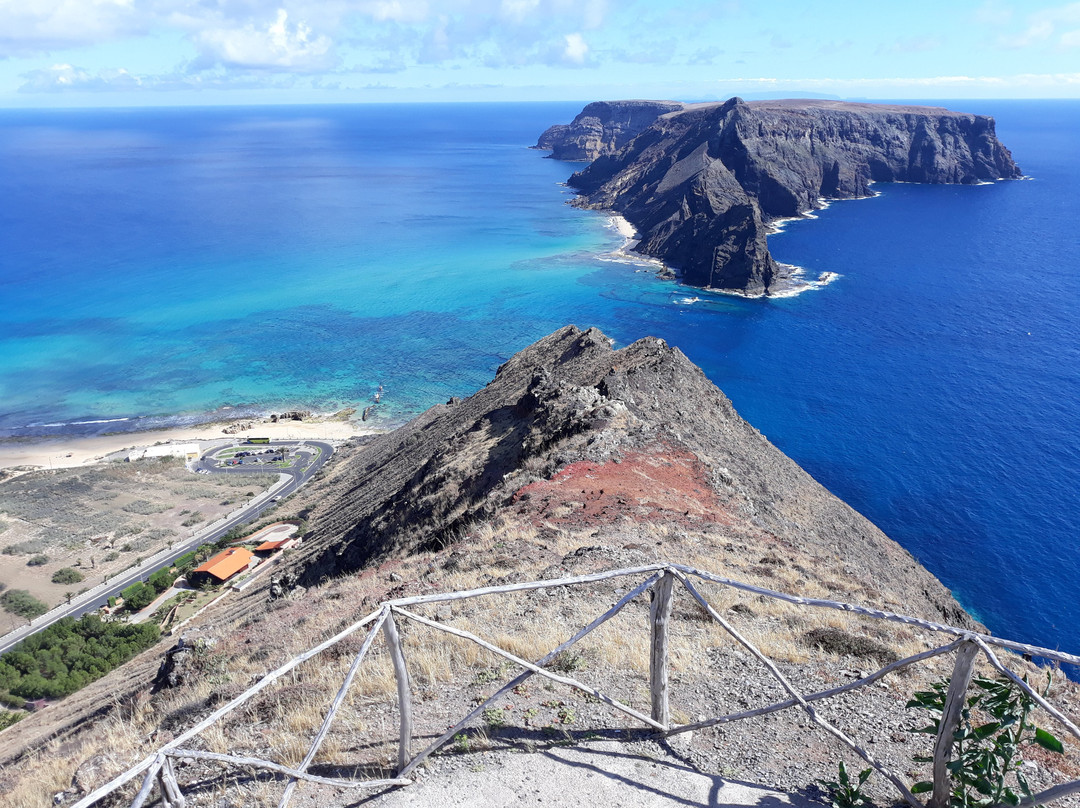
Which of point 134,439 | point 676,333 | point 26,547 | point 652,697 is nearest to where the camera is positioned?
point 652,697

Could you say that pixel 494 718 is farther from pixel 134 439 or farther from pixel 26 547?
pixel 134 439

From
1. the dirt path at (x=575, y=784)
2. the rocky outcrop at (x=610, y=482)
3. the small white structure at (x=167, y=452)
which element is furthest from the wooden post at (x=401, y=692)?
the small white structure at (x=167, y=452)

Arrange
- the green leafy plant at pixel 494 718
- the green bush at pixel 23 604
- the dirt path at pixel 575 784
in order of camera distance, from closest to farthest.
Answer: the dirt path at pixel 575 784, the green leafy plant at pixel 494 718, the green bush at pixel 23 604

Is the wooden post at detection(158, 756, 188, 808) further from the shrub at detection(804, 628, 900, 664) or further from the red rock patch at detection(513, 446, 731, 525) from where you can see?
the red rock patch at detection(513, 446, 731, 525)

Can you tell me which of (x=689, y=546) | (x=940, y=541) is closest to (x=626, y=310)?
(x=940, y=541)

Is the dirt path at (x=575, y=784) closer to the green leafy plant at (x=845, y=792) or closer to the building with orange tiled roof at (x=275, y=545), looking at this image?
the green leafy plant at (x=845, y=792)

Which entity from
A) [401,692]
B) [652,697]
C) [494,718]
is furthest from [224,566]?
[652,697]
